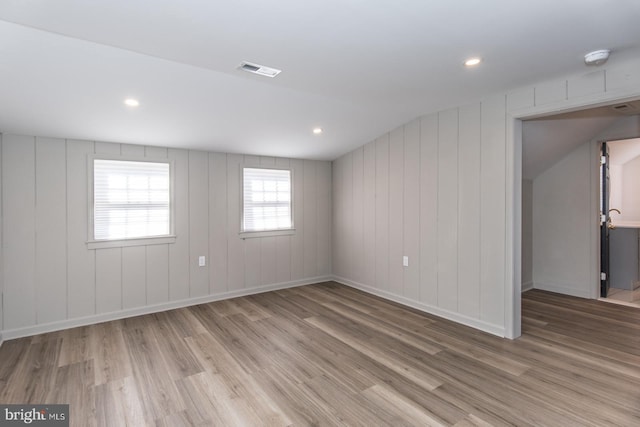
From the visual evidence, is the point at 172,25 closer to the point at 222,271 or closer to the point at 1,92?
the point at 1,92

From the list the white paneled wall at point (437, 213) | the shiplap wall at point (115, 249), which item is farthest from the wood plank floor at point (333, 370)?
the white paneled wall at point (437, 213)

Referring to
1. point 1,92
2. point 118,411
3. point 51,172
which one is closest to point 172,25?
point 1,92

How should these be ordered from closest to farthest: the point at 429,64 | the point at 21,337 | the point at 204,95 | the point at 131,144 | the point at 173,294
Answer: the point at 429,64 → the point at 204,95 → the point at 21,337 → the point at 131,144 → the point at 173,294

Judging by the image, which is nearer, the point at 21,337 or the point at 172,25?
the point at 172,25

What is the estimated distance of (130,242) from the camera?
3977 mm

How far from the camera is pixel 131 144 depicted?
157 inches

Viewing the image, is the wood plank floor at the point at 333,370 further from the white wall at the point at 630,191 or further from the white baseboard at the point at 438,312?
the white wall at the point at 630,191

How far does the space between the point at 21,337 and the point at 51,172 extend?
5.56 feet

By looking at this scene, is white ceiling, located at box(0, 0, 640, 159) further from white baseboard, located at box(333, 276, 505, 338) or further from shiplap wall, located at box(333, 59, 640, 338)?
white baseboard, located at box(333, 276, 505, 338)

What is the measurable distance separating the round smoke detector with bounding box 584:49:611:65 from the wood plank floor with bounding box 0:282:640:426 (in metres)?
2.33

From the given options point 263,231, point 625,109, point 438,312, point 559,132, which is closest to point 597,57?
point 625,109

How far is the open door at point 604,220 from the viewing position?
443 centimetres

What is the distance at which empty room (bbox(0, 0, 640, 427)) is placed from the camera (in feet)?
6.82

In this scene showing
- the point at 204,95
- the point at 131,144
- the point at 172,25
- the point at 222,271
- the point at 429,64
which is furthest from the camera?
the point at 222,271
